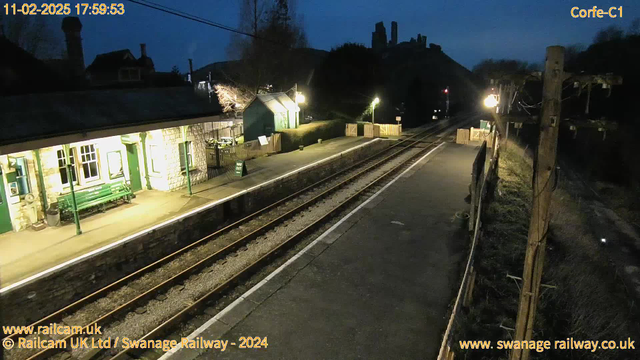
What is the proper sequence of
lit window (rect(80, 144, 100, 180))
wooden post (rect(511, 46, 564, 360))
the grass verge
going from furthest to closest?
lit window (rect(80, 144, 100, 180)) < the grass verge < wooden post (rect(511, 46, 564, 360))

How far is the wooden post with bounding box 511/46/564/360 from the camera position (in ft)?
15.6

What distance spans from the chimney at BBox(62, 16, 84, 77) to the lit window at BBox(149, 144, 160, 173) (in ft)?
49.3

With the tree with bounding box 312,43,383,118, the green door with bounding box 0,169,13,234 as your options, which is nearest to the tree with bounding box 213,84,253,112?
the tree with bounding box 312,43,383,118

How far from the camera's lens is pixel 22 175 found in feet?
36.2

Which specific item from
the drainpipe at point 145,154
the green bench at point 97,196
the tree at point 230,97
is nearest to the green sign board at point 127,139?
the drainpipe at point 145,154

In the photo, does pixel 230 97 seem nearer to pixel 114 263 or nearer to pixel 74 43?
pixel 74 43

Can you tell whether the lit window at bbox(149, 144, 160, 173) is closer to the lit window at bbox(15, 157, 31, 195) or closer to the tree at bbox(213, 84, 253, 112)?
the lit window at bbox(15, 157, 31, 195)

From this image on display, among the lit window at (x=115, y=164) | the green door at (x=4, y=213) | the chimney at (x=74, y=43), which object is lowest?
the green door at (x=4, y=213)

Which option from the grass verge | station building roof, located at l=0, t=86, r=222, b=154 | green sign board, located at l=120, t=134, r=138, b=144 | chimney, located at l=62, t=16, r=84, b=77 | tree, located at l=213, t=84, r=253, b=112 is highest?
chimney, located at l=62, t=16, r=84, b=77

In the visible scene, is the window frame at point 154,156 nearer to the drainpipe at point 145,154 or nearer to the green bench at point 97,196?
the drainpipe at point 145,154

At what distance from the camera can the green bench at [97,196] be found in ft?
38.7

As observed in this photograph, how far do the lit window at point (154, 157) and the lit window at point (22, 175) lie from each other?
14.4 feet

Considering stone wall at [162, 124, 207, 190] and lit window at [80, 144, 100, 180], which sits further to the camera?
stone wall at [162, 124, 207, 190]

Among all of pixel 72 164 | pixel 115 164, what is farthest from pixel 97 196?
pixel 115 164
